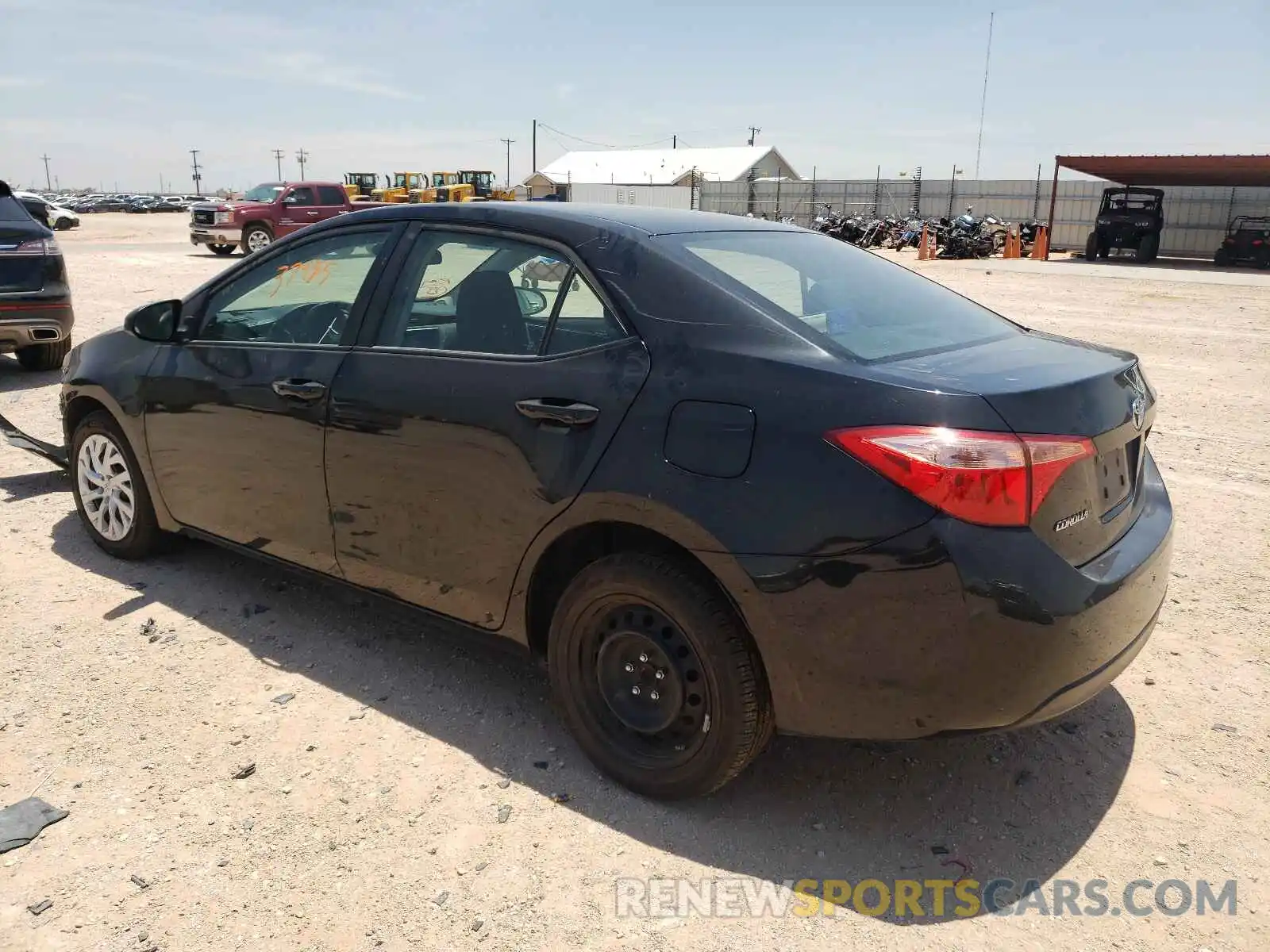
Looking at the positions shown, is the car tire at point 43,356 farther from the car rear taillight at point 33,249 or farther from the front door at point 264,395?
the front door at point 264,395

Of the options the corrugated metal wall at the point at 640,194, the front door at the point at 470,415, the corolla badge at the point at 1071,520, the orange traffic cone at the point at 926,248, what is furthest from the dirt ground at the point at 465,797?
the corrugated metal wall at the point at 640,194

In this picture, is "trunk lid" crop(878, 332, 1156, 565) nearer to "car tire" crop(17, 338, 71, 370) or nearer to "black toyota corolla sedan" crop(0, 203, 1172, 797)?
"black toyota corolla sedan" crop(0, 203, 1172, 797)

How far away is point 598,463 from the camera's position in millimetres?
2703

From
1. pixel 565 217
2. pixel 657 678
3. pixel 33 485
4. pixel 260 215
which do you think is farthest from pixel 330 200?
pixel 657 678

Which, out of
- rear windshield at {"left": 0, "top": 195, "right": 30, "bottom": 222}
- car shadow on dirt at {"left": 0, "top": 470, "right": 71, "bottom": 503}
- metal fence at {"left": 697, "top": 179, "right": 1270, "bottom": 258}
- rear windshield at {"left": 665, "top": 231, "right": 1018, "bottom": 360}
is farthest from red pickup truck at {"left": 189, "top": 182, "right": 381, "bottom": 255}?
rear windshield at {"left": 665, "top": 231, "right": 1018, "bottom": 360}

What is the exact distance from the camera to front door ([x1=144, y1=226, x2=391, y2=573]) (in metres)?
3.52

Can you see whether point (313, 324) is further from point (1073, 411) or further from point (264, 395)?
point (1073, 411)

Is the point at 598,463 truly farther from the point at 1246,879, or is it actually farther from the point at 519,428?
the point at 1246,879

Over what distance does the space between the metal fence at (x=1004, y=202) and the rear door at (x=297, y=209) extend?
11.5 metres

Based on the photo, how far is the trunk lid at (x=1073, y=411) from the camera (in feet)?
7.73

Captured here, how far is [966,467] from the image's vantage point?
7.37 ft

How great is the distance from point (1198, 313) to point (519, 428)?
15252mm

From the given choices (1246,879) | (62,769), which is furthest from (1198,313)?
(62,769)

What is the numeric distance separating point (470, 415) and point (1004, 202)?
3990cm
